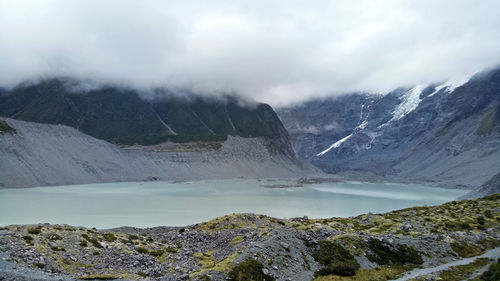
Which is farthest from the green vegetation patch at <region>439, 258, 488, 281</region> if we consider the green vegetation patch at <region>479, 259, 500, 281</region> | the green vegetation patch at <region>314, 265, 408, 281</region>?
the green vegetation patch at <region>314, 265, 408, 281</region>

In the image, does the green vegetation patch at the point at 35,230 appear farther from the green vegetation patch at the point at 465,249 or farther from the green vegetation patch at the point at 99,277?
the green vegetation patch at the point at 465,249

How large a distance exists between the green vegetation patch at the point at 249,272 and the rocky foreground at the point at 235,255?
5 centimetres

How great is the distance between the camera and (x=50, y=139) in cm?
17375

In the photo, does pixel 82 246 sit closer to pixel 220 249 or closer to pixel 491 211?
pixel 220 249

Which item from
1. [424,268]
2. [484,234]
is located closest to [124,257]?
[424,268]

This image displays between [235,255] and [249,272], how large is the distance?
2380 mm

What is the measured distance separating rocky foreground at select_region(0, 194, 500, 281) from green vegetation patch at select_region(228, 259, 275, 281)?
53mm

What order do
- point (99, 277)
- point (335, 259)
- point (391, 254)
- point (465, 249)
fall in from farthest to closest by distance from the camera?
point (465, 249)
point (391, 254)
point (335, 259)
point (99, 277)

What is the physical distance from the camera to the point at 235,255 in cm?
2419

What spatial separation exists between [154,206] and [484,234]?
69.4 metres

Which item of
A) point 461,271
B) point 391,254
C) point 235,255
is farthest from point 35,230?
point 461,271

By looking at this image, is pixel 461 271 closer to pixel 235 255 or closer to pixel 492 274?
pixel 492 274

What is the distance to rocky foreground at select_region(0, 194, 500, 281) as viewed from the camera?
73.9 feet

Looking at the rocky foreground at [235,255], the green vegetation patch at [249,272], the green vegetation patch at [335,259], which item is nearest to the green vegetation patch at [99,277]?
the rocky foreground at [235,255]
